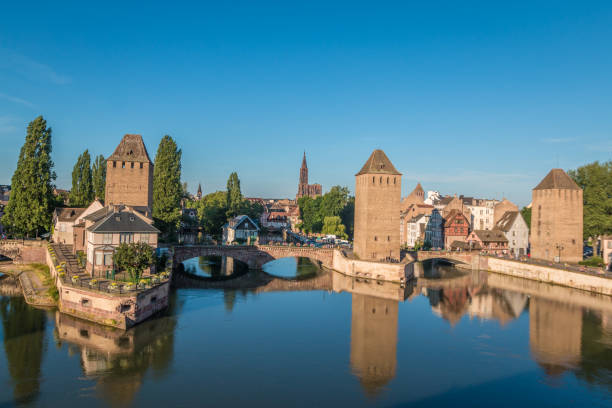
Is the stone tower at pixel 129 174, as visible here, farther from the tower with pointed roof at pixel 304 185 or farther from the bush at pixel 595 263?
the tower with pointed roof at pixel 304 185

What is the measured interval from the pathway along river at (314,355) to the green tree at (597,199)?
65.9ft

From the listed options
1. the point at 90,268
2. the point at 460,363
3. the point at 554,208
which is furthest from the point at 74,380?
the point at 554,208

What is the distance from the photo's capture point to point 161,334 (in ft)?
90.1

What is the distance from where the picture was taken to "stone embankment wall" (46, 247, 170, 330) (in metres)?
27.6

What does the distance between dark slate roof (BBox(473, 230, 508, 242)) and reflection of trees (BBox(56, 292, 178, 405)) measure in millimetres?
51451

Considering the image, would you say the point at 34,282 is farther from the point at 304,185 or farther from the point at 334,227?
the point at 304,185

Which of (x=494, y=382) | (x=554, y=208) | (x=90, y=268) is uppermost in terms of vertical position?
(x=554, y=208)

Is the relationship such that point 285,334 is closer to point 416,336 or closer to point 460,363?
point 416,336

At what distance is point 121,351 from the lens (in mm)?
24297

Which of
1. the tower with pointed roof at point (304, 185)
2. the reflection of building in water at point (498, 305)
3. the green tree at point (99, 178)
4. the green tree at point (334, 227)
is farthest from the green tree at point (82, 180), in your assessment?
the tower with pointed roof at point (304, 185)

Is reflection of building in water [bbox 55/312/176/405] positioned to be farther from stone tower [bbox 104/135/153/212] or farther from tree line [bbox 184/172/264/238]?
tree line [bbox 184/172/264/238]

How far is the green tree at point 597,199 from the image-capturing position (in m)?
55.7

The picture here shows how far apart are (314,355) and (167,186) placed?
3577 centimetres

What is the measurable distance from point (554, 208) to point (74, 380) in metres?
54.9
